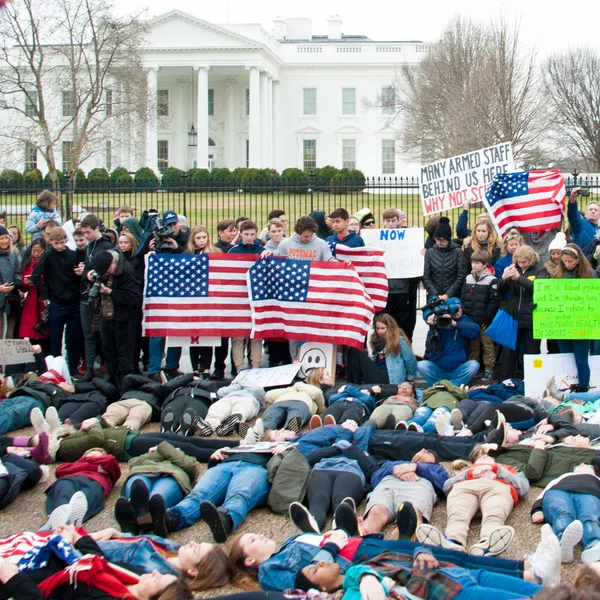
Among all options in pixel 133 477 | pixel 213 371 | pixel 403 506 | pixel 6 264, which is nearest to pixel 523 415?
pixel 403 506

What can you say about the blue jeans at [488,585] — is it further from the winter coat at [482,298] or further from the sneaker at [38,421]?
the winter coat at [482,298]

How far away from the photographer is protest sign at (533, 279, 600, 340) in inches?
392

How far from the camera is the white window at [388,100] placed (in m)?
65.2

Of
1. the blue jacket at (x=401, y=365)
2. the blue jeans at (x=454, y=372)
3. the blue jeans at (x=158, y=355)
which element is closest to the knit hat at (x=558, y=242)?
the blue jeans at (x=454, y=372)

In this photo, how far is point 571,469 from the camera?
288 inches

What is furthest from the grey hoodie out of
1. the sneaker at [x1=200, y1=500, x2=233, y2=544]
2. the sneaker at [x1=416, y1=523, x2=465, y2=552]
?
the sneaker at [x1=416, y1=523, x2=465, y2=552]

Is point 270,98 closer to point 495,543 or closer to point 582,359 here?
point 582,359

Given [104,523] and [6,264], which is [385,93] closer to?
[6,264]

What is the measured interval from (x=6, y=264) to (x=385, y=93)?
6004cm

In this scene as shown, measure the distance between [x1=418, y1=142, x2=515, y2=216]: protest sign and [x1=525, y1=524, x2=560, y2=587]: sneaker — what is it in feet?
24.2

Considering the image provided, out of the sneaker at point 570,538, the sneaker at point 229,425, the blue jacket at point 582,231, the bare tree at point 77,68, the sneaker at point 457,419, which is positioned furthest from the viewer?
the bare tree at point 77,68

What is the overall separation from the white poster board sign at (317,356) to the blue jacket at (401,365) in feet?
2.56

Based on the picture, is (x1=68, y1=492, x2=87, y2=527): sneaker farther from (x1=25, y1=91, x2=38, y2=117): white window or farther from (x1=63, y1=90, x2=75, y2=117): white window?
(x1=63, y1=90, x2=75, y2=117): white window

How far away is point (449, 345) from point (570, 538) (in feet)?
15.4
